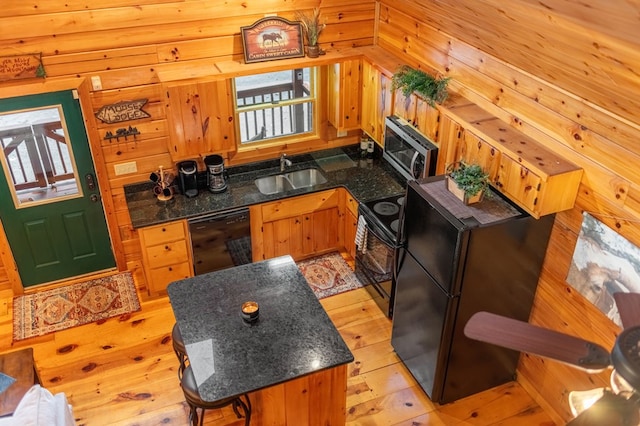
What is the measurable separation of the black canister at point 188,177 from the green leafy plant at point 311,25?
1479 millimetres

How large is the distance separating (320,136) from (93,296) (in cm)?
256

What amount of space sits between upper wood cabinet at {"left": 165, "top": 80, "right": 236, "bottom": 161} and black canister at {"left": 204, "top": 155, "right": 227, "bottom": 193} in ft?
0.43

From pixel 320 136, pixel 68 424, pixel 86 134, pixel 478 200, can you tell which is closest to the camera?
pixel 68 424

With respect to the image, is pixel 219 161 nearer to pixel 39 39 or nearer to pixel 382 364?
pixel 39 39

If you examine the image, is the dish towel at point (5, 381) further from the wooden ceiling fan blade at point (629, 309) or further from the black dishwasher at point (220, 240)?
the wooden ceiling fan blade at point (629, 309)

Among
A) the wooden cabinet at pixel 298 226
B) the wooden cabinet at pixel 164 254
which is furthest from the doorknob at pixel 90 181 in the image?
the wooden cabinet at pixel 298 226

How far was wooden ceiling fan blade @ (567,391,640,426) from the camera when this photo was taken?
1.58m

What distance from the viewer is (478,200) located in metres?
3.60

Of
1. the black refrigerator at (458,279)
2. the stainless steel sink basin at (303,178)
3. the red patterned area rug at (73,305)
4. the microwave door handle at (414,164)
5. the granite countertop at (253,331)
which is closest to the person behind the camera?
the granite countertop at (253,331)

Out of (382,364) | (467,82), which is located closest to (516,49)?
(467,82)

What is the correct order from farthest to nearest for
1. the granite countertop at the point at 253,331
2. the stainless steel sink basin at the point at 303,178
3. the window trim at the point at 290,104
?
1. the stainless steel sink basin at the point at 303,178
2. the window trim at the point at 290,104
3. the granite countertop at the point at 253,331

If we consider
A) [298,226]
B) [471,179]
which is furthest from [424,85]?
[298,226]

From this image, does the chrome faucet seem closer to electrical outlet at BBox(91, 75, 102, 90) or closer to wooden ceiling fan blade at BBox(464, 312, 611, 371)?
electrical outlet at BBox(91, 75, 102, 90)

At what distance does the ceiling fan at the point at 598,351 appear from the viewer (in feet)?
4.93
